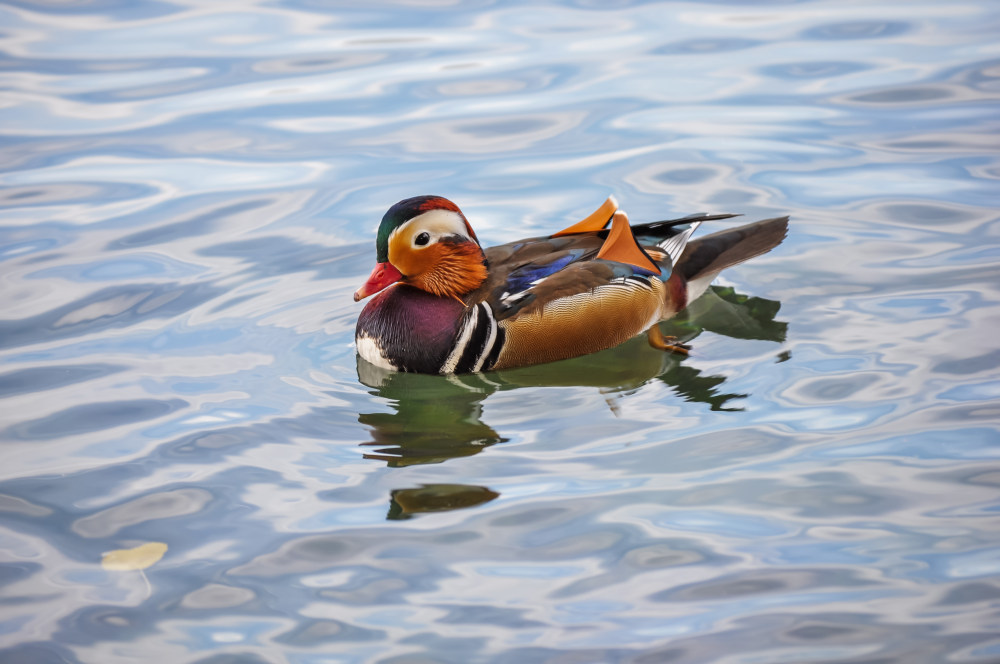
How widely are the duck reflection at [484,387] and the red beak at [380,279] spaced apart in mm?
508

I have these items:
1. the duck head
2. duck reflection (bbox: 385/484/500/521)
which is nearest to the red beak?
the duck head

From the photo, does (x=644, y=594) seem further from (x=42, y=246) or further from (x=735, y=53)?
(x=735, y=53)

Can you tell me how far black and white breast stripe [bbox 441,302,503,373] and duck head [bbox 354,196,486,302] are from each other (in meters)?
0.27

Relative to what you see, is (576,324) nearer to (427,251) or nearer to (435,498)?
(427,251)

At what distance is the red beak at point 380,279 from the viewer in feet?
23.4

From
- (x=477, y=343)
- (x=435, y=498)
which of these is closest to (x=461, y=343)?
(x=477, y=343)

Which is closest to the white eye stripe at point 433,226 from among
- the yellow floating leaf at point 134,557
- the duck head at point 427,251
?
the duck head at point 427,251

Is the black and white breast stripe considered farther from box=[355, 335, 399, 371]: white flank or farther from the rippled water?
box=[355, 335, 399, 371]: white flank

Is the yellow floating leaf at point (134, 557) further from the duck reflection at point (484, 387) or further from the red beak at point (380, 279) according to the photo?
the red beak at point (380, 279)

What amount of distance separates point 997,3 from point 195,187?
30.6 ft

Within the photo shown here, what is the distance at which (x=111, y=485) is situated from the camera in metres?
6.19

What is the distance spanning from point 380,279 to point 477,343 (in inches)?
27.1

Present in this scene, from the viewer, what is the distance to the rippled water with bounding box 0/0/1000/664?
500 cm

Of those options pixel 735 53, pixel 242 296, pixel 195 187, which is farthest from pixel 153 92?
pixel 735 53
